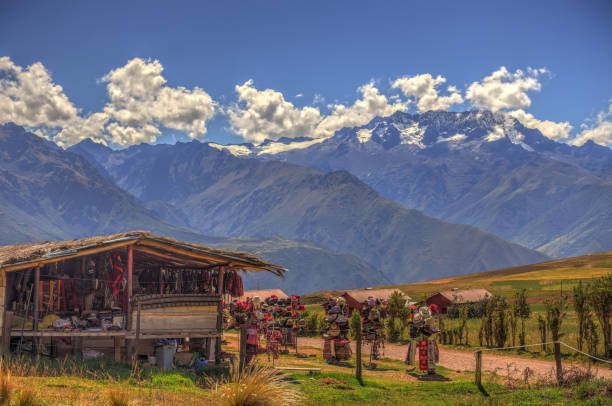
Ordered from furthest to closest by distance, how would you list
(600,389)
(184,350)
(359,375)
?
(184,350) → (359,375) → (600,389)

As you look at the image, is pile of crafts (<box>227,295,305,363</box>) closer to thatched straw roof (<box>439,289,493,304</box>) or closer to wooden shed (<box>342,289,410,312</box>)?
wooden shed (<box>342,289,410,312</box>)

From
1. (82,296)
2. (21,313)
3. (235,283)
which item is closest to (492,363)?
(235,283)

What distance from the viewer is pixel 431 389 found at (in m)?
15.4

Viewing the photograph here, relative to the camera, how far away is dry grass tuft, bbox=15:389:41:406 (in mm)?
9906

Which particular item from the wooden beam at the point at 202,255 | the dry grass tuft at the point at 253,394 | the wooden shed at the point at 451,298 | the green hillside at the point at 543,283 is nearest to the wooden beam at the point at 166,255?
the wooden beam at the point at 202,255

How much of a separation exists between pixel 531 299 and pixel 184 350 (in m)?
49.7

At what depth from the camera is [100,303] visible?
21266 mm

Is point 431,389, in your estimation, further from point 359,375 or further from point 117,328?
point 117,328

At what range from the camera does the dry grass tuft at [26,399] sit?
390 inches

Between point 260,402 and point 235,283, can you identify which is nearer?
point 260,402

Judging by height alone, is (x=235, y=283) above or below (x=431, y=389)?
above

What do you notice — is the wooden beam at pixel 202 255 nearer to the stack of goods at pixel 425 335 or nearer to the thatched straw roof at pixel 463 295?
the stack of goods at pixel 425 335

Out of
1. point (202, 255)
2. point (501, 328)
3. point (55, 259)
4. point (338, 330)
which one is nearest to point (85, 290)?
point (55, 259)

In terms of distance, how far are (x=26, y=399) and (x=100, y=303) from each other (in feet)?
38.2
